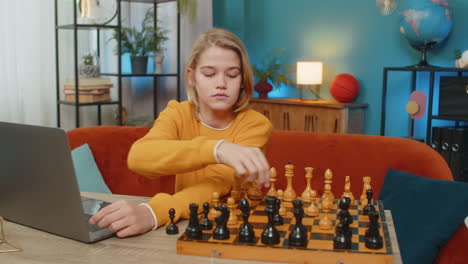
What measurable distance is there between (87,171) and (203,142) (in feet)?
4.36

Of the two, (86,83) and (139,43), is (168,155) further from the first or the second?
(139,43)

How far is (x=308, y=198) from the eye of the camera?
5.15 ft

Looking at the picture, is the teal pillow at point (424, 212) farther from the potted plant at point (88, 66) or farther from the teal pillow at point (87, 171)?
the potted plant at point (88, 66)

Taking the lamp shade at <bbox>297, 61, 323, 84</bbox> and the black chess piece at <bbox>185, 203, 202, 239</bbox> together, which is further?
the lamp shade at <bbox>297, 61, 323, 84</bbox>

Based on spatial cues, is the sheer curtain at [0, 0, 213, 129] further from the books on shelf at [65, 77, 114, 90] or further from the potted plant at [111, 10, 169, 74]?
the potted plant at [111, 10, 169, 74]

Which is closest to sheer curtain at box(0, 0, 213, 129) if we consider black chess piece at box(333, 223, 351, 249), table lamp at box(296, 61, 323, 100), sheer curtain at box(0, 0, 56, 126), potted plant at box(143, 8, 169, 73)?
sheer curtain at box(0, 0, 56, 126)

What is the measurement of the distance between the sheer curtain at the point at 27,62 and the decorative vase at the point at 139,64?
67 cm

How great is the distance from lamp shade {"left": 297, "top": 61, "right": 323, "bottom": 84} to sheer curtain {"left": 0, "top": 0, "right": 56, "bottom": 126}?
2.08 metres

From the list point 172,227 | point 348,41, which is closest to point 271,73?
point 348,41

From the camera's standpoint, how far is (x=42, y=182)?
119cm

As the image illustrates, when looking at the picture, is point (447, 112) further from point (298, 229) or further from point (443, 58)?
→ point (298, 229)

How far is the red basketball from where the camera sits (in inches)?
186

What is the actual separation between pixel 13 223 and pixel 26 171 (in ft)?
0.69

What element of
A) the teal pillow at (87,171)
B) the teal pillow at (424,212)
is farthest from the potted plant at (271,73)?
the teal pillow at (424,212)
